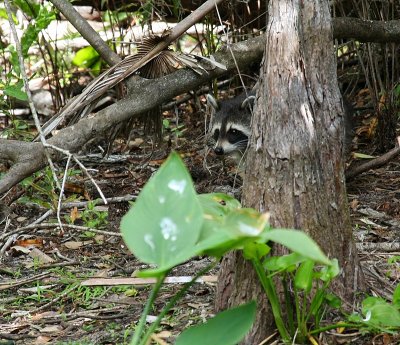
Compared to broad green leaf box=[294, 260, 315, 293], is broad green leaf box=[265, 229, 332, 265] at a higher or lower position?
higher

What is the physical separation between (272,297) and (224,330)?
0.41m

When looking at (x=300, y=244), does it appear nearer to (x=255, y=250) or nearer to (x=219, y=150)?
(x=255, y=250)

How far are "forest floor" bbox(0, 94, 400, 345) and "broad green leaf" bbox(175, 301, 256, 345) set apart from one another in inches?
20.4

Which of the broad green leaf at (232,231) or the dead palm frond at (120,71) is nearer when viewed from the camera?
the broad green leaf at (232,231)

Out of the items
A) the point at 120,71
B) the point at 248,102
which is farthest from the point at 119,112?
the point at 248,102

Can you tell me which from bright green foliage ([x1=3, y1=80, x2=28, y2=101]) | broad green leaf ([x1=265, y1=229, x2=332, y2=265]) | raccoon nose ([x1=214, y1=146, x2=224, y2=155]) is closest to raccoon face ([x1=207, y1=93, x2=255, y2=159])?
raccoon nose ([x1=214, y1=146, x2=224, y2=155])

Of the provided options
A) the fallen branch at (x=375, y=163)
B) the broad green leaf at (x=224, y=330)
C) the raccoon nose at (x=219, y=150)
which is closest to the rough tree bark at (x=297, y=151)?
the broad green leaf at (x=224, y=330)

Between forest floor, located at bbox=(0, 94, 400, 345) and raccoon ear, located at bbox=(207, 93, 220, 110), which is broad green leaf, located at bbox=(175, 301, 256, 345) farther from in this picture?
raccoon ear, located at bbox=(207, 93, 220, 110)

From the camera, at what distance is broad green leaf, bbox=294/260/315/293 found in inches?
111

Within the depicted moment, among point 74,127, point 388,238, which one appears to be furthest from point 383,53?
point 74,127

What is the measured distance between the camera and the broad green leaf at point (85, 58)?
331 inches

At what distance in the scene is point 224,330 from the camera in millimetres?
2588

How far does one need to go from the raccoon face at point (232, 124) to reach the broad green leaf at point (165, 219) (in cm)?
411

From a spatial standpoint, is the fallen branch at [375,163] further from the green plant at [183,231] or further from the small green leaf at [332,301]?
the green plant at [183,231]
